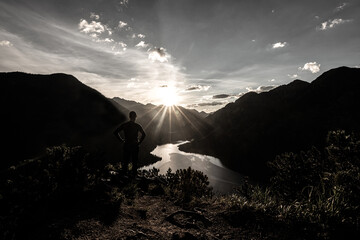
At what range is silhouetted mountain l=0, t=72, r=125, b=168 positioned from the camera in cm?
12912

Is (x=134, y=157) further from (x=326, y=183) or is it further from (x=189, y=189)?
(x=326, y=183)

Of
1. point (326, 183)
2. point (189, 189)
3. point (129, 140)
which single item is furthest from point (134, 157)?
point (326, 183)

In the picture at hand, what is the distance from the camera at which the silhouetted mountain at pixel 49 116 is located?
424ft

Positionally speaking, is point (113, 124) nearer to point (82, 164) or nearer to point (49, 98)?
point (49, 98)

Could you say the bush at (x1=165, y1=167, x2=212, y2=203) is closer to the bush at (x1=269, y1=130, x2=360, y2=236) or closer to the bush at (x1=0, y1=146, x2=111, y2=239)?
the bush at (x1=269, y1=130, x2=360, y2=236)

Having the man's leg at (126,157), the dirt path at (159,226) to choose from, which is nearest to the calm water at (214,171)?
the man's leg at (126,157)

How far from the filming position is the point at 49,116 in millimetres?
153500

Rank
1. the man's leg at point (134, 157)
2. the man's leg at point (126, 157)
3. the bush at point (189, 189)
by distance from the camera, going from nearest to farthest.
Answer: the bush at point (189, 189)
the man's leg at point (126, 157)
the man's leg at point (134, 157)

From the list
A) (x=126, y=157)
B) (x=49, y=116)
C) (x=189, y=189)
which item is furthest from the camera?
(x=49, y=116)

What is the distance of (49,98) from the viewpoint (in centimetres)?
17000

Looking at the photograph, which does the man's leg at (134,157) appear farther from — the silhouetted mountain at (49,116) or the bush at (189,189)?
the silhouetted mountain at (49,116)

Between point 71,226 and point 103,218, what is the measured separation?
2.49ft

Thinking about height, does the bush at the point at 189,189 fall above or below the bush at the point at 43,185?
below

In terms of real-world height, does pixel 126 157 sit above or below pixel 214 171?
above
